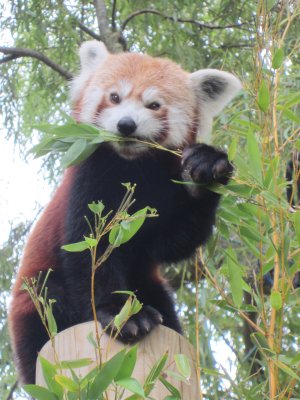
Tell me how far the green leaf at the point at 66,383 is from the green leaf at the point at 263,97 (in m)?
1.06

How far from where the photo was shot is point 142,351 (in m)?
2.43

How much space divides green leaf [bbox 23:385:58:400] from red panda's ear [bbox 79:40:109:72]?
2.35 meters

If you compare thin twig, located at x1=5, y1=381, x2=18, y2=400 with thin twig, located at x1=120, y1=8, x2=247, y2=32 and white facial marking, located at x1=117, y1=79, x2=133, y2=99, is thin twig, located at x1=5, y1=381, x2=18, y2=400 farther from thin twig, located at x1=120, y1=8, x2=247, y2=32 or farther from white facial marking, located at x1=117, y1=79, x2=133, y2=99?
thin twig, located at x1=120, y1=8, x2=247, y2=32

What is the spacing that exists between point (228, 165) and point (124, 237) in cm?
76

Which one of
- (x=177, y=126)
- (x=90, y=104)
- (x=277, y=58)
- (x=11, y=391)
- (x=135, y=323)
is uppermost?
(x=277, y=58)

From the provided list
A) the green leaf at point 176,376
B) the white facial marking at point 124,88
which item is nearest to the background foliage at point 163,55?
the white facial marking at point 124,88

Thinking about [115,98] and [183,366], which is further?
[115,98]

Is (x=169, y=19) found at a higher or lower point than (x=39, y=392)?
higher

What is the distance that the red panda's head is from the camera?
3451mm

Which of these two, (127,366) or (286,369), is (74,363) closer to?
(127,366)

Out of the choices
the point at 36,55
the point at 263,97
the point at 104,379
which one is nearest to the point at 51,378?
the point at 104,379

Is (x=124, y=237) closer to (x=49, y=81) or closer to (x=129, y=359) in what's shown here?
(x=129, y=359)

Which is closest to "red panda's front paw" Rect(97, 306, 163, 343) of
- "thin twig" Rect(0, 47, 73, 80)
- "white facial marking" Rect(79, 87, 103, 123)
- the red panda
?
the red panda

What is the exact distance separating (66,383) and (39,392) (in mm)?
94
